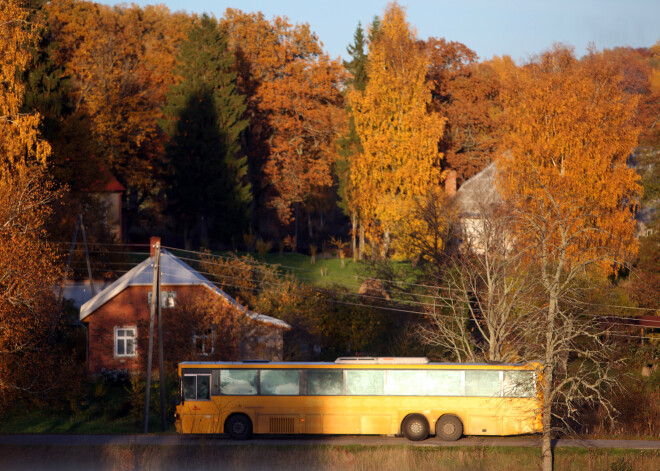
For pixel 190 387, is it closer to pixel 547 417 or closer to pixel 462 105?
pixel 547 417

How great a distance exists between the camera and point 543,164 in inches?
1944

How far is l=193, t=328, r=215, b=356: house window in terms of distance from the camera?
38.9 meters

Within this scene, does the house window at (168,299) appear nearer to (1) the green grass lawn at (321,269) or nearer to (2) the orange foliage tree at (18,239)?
(1) the green grass lawn at (321,269)

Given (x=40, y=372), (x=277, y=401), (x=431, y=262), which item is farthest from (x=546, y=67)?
(x=40, y=372)

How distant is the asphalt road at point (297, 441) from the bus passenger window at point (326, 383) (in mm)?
1662

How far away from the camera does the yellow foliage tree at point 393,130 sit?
55.9 metres

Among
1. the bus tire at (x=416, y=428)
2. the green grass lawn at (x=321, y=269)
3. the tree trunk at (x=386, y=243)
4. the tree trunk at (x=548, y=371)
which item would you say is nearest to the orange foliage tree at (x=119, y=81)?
the green grass lawn at (x=321, y=269)

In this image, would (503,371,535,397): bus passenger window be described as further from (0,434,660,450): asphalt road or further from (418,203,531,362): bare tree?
(0,434,660,450): asphalt road

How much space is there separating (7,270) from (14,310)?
45.9 inches

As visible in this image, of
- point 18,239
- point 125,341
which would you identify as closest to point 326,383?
point 18,239

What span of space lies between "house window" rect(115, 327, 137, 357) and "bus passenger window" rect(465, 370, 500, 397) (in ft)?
61.0

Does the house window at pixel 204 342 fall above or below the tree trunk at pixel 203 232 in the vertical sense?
below

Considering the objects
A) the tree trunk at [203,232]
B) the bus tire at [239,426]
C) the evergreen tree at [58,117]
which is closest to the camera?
the bus tire at [239,426]

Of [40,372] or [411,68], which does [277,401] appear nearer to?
[40,372]
